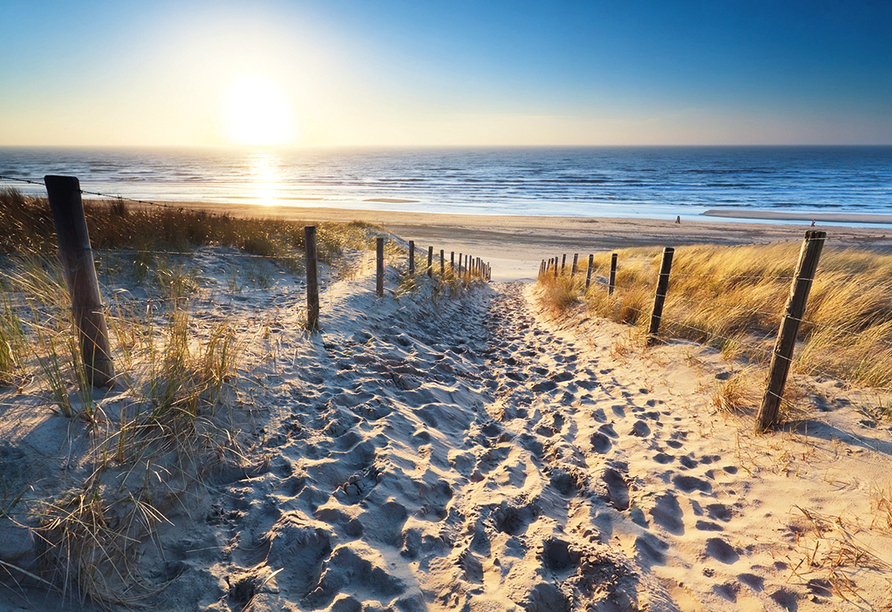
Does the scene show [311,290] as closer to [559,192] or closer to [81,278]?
[81,278]

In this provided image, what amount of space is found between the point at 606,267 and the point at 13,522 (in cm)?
1489

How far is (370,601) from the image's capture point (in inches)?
92.4

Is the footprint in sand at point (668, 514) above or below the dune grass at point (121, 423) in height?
below

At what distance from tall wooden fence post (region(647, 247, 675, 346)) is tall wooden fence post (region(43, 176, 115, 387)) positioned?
21.8 ft

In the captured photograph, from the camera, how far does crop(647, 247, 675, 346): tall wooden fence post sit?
6.39 m

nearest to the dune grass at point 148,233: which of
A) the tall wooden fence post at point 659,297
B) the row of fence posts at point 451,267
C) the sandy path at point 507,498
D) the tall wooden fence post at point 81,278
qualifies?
the row of fence posts at point 451,267

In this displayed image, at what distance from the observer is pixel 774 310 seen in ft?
21.4

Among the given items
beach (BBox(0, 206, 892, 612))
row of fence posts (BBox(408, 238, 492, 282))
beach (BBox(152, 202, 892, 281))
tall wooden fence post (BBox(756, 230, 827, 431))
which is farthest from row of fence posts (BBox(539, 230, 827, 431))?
beach (BBox(152, 202, 892, 281))

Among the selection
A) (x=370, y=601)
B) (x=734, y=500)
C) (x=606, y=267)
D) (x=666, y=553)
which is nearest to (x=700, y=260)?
(x=606, y=267)

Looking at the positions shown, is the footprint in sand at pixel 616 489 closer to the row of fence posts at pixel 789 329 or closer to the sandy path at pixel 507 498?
the sandy path at pixel 507 498

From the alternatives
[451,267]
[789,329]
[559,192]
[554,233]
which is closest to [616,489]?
[789,329]

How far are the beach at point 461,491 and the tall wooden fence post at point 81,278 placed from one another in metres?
0.25

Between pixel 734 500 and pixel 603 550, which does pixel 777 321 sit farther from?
Answer: pixel 603 550

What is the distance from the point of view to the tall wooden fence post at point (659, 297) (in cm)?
639
